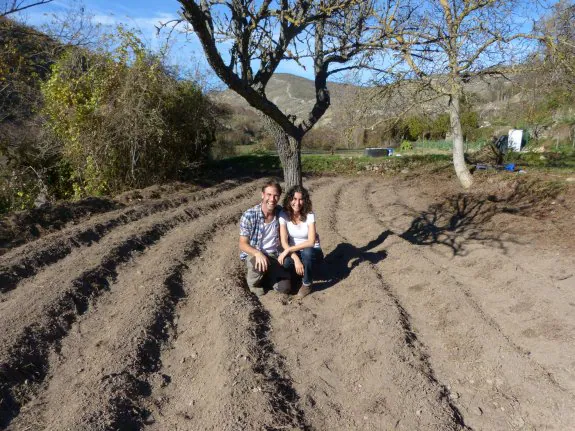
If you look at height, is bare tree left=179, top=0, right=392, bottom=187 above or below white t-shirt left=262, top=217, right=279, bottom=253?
above

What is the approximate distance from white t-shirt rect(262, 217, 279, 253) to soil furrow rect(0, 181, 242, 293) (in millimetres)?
2942

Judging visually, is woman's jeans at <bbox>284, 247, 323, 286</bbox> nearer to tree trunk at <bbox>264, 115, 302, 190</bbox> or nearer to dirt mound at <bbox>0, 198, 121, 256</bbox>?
tree trunk at <bbox>264, 115, 302, 190</bbox>

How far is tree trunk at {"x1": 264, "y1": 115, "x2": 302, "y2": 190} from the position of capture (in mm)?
5492

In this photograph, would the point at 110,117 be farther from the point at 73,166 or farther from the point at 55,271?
the point at 55,271

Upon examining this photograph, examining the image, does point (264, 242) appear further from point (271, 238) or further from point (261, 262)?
point (261, 262)

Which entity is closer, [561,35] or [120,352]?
[120,352]

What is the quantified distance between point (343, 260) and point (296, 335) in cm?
195

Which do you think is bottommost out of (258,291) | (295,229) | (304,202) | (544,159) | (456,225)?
(456,225)

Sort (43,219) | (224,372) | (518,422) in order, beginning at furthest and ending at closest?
(43,219), (224,372), (518,422)

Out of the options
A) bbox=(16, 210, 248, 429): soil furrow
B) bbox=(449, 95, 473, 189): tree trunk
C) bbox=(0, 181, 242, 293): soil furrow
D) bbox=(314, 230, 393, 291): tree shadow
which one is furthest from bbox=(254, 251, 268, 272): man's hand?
bbox=(449, 95, 473, 189): tree trunk

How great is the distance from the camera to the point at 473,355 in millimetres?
3412

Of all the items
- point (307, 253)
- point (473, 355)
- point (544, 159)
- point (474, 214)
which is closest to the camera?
point (473, 355)

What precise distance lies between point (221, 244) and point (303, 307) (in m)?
2.74


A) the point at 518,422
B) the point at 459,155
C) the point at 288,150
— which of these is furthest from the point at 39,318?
the point at 459,155
